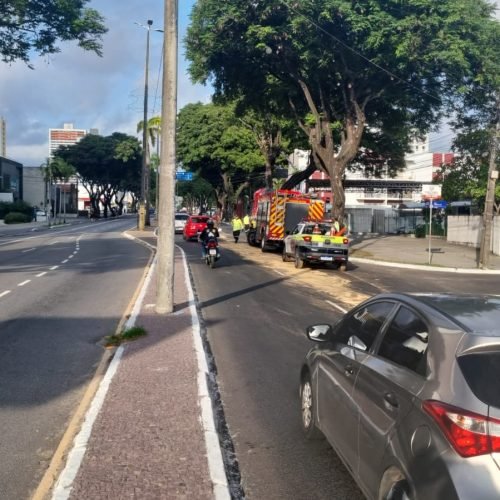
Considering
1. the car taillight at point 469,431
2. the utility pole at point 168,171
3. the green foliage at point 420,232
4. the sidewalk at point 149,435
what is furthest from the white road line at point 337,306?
the green foliage at point 420,232

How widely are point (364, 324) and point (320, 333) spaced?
0.80 metres

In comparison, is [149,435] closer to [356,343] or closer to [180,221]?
[356,343]

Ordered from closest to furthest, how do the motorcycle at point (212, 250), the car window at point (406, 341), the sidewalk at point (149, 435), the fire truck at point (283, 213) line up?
the car window at point (406, 341)
the sidewalk at point (149, 435)
the motorcycle at point (212, 250)
the fire truck at point (283, 213)

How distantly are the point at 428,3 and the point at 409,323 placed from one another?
21728 millimetres

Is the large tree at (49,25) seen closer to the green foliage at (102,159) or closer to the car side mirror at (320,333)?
the car side mirror at (320,333)

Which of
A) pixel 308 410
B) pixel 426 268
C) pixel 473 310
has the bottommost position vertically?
pixel 426 268

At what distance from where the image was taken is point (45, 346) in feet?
29.3

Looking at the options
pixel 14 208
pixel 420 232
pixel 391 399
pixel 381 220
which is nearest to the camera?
pixel 391 399

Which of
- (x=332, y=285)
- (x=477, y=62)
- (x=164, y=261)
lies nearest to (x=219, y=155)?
(x=477, y=62)

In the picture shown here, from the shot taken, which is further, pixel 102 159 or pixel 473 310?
pixel 102 159

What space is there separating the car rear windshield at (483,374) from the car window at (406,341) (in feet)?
0.84

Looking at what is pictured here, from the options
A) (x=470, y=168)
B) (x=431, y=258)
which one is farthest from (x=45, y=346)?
(x=470, y=168)

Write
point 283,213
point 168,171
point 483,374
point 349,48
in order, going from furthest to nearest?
1. point 283,213
2. point 349,48
3. point 168,171
4. point 483,374

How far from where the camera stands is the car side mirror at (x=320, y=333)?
534 cm
